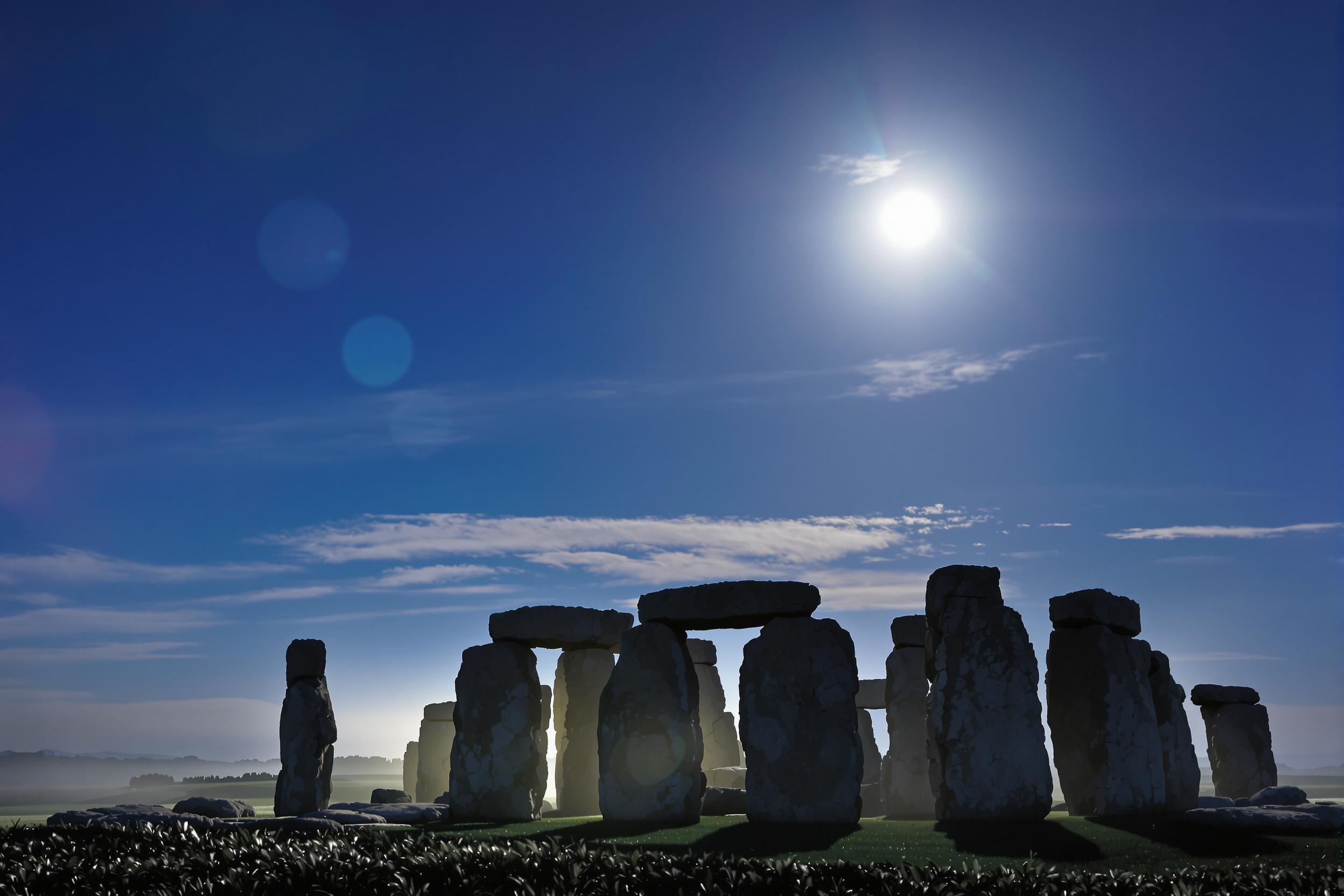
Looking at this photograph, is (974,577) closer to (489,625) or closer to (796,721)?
(796,721)

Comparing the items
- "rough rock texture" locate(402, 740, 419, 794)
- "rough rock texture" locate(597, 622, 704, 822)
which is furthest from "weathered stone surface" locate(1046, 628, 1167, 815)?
"rough rock texture" locate(402, 740, 419, 794)

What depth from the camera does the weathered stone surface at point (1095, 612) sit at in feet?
59.7

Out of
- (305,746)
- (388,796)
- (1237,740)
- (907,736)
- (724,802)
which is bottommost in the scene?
(388,796)

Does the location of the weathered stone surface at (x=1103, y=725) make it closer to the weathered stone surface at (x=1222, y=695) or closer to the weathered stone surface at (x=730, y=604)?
the weathered stone surface at (x=730, y=604)

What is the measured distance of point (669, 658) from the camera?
59.5 feet

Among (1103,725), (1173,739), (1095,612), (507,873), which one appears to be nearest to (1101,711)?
(1103,725)

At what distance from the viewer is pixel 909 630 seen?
2464 centimetres

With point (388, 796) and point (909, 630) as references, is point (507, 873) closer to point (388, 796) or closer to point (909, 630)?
point (909, 630)

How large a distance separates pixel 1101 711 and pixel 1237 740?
10.5m

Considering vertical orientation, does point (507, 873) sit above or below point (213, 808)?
above

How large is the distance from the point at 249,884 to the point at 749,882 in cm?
470

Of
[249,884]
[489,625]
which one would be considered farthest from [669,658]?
[249,884]

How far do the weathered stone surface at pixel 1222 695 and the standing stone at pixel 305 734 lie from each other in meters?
20.9

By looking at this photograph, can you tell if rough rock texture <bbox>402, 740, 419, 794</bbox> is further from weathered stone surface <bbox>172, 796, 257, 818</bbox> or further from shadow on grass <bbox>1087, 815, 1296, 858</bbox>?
shadow on grass <bbox>1087, 815, 1296, 858</bbox>
